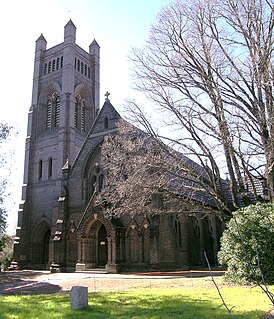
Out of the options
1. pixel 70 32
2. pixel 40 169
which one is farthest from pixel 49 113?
pixel 70 32

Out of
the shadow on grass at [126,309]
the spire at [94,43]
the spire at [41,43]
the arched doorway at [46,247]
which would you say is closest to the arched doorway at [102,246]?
the arched doorway at [46,247]

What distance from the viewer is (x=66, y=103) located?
40938 mm

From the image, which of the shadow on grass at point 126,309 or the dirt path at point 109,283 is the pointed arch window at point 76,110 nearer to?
the dirt path at point 109,283

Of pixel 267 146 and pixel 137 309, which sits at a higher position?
pixel 267 146

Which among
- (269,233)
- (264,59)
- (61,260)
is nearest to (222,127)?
(264,59)

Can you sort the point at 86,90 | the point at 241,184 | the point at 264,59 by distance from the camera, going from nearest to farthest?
the point at 264,59, the point at 241,184, the point at 86,90

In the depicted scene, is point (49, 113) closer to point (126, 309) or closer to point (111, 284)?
point (111, 284)

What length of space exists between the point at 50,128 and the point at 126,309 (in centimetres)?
3529

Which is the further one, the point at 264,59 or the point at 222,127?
the point at 222,127

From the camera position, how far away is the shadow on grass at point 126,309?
7.77m

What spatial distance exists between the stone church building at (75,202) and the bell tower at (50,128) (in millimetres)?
102

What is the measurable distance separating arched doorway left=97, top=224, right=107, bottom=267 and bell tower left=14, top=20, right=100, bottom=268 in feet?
26.0

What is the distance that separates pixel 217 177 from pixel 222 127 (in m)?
2.64

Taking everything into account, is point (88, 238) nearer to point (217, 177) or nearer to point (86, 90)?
point (217, 177)
